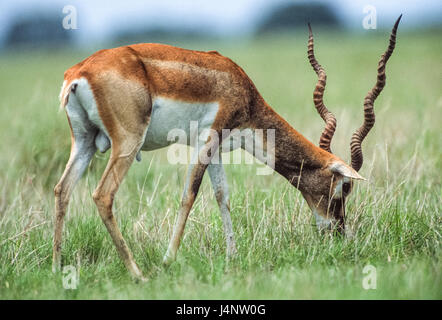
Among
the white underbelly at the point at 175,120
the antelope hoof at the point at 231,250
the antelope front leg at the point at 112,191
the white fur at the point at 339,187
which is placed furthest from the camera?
the white fur at the point at 339,187

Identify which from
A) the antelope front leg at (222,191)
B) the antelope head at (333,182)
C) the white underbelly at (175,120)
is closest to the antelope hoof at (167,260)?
the antelope front leg at (222,191)

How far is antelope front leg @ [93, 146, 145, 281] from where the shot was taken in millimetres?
4852

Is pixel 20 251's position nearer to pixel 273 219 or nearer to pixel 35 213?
pixel 35 213

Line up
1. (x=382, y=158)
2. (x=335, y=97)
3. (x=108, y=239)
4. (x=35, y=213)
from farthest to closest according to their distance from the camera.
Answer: (x=335, y=97), (x=382, y=158), (x=35, y=213), (x=108, y=239)

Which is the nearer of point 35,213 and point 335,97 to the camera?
point 35,213

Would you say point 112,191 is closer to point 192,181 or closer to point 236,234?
point 192,181

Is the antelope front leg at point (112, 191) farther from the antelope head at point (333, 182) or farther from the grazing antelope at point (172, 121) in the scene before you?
the antelope head at point (333, 182)

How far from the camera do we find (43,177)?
27.1 feet

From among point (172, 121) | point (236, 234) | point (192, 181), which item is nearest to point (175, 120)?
point (172, 121)

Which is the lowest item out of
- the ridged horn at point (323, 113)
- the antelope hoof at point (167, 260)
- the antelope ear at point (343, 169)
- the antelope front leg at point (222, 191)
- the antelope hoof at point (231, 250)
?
the antelope hoof at point (231, 250)

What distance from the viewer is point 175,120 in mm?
5219

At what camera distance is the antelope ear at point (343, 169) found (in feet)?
17.9
